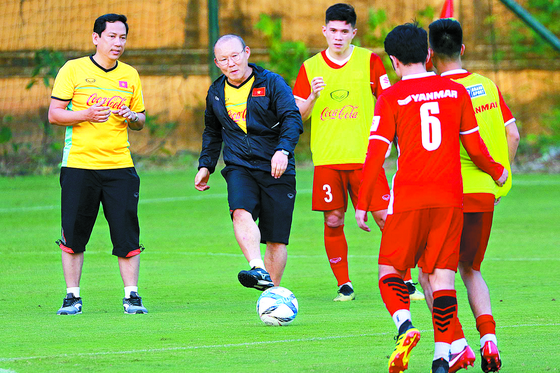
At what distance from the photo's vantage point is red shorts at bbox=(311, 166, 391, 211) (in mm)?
7926

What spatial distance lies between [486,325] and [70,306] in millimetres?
3138

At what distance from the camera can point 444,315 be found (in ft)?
15.6

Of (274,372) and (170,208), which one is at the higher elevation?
(274,372)

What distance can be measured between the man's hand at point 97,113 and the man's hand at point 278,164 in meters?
1.26

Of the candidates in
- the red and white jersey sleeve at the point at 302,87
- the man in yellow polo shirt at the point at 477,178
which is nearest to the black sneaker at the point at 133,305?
the red and white jersey sleeve at the point at 302,87

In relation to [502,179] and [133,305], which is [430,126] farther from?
[133,305]

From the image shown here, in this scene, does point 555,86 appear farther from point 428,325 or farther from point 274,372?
point 274,372

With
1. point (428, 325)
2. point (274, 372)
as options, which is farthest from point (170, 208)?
point (274, 372)

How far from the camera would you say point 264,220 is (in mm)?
7137

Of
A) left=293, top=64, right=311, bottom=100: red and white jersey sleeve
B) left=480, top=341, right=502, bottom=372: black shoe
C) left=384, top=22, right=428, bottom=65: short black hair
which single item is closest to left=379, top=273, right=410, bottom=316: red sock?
left=480, top=341, right=502, bottom=372: black shoe

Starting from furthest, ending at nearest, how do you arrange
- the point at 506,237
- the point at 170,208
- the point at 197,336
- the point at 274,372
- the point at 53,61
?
1. the point at 53,61
2. the point at 170,208
3. the point at 506,237
4. the point at 197,336
5. the point at 274,372

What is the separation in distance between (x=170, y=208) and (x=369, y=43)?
355 inches

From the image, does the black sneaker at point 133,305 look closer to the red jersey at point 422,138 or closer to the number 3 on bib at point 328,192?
the number 3 on bib at point 328,192

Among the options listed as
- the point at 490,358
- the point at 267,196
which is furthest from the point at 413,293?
the point at 490,358
